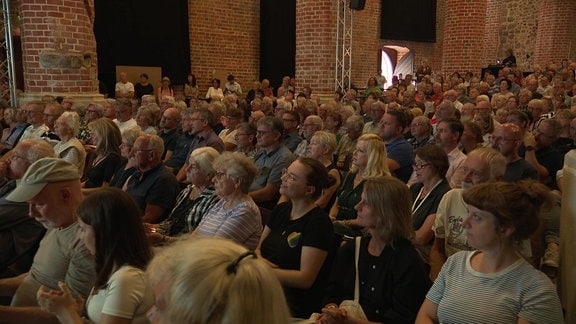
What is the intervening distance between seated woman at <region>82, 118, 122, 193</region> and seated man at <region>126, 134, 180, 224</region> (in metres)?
0.71

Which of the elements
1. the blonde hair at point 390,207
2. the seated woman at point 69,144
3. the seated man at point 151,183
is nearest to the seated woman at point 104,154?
the seated woman at point 69,144

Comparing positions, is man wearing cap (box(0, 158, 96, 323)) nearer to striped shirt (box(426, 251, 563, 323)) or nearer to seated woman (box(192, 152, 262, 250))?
seated woman (box(192, 152, 262, 250))

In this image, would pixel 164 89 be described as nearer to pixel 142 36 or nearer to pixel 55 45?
pixel 142 36

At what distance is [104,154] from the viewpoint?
4859 millimetres

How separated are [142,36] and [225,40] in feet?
7.83

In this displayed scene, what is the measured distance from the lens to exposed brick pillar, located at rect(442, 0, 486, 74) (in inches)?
513

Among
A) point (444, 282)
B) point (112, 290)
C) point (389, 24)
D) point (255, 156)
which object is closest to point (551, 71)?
point (389, 24)

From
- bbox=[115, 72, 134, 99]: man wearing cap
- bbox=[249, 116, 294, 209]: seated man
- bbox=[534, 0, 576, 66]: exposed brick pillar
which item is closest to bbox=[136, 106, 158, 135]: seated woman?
bbox=[249, 116, 294, 209]: seated man

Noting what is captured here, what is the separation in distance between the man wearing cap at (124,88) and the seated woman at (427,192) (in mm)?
9333

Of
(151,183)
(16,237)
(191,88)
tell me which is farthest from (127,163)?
(191,88)

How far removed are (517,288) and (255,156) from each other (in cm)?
339

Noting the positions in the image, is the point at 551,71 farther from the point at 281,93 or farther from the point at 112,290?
the point at 112,290

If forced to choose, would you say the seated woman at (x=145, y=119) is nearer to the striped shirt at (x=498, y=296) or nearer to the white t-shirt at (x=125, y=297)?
the white t-shirt at (x=125, y=297)

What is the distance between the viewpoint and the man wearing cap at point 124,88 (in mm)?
11543
